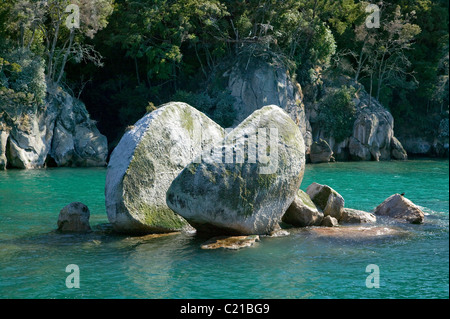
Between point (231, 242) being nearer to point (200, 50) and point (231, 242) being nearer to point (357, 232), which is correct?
point (357, 232)

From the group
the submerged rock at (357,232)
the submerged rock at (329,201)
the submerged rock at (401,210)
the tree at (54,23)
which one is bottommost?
the submerged rock at (357,232)

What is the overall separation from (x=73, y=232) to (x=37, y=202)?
5918mm

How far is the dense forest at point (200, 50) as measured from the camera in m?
35.5

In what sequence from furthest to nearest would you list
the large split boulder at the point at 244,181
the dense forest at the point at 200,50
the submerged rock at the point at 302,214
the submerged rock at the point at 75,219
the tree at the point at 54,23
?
the dense forest at the point at 200,50 → the tree at the point at 54,23 → the submerged rock at the point at 302,214 → the submerged rock at the point at 75,219 → the large split boulder at the point at 244,181

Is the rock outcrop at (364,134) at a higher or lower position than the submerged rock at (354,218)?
higher

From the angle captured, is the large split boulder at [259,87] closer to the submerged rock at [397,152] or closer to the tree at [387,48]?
the submerged rock at [397,152]

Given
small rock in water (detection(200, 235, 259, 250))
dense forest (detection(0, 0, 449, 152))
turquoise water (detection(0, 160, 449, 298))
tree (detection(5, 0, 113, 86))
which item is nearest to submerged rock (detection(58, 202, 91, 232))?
turquoise water (detection(0, 160, 449, 298))

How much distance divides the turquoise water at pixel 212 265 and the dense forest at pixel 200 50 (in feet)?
70.7

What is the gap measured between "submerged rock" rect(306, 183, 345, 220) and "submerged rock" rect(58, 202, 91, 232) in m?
6.51

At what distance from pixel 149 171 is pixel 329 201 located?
17.4 feet

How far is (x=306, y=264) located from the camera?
1178cm

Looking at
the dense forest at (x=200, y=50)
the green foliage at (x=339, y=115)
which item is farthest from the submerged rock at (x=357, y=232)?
the green foliage at (x=339, y=115)

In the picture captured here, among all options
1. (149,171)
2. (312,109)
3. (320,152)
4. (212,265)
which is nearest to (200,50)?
(312,109)
